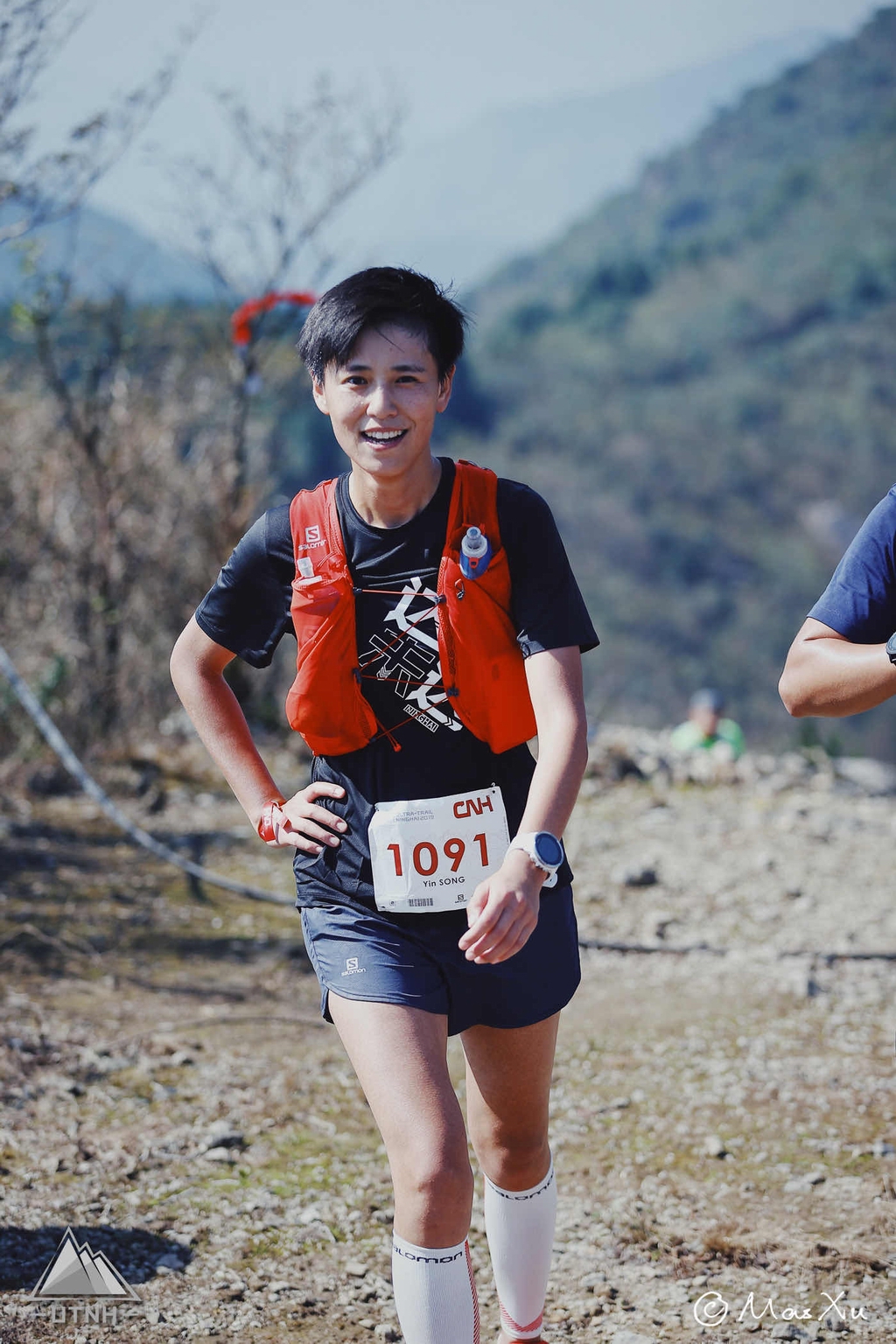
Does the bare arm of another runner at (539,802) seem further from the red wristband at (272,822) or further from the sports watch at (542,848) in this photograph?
the red wristband at (272,822)

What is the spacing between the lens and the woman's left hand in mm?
1963

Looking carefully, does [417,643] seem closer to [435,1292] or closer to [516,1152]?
[516,1152]

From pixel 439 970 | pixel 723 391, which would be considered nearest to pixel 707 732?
pixel 439 970

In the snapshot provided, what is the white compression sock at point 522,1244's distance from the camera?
237cm

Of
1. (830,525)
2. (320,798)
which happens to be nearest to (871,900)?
(320,798)

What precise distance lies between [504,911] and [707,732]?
764 cm

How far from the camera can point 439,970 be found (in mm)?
2217

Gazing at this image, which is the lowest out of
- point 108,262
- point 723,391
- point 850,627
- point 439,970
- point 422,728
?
point 439,970

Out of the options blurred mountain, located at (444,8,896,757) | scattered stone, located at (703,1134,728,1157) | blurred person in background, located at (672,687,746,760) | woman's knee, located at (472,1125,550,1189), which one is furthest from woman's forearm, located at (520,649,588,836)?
blurred mountain, located at (444,8,896,757)

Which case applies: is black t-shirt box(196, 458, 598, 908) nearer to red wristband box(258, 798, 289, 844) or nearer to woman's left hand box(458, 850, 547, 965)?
red wristband box(258, 798, 289, 844)

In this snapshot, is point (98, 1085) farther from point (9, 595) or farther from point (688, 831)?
point (9, 595)

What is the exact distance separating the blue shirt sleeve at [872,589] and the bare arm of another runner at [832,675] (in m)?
0.03

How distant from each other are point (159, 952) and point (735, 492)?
191ft

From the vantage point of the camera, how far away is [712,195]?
90.1m
